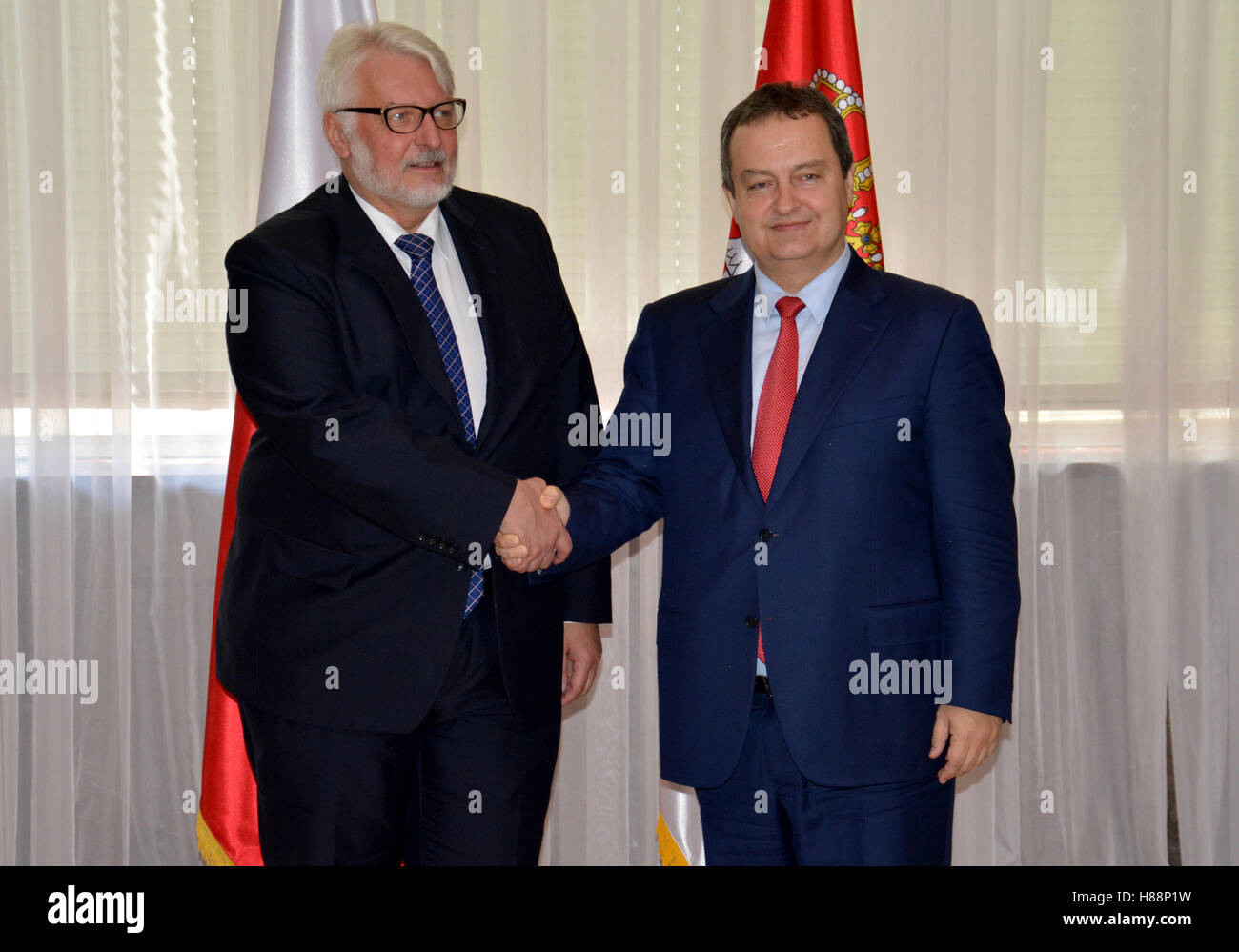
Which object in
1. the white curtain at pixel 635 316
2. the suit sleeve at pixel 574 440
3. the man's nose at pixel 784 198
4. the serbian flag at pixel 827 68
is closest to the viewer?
the man's nose at pixel 784 198

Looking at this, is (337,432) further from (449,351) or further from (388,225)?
(388,225)

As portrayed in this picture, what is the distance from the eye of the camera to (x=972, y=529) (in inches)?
88.5

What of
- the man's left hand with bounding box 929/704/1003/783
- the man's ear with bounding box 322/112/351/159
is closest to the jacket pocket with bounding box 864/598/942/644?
the man's left hand with bounding box 929/704/1003/783

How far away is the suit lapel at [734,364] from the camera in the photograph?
235 centimetres

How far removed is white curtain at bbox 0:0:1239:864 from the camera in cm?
404

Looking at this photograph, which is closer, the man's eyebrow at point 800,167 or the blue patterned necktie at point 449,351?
the man's eyebrow at point 800,167

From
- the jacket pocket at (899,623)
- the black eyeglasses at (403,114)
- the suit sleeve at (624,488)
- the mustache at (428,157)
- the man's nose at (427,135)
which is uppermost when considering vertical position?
the black eyeglasses at (403,114)

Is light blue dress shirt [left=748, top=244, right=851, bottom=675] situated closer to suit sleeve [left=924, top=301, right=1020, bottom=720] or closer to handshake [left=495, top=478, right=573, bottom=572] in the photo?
suit sleeve [left=924, top=301, right=1020, bottom=720]

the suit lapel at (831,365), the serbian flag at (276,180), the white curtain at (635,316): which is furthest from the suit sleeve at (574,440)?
the white curtain at (635,316)

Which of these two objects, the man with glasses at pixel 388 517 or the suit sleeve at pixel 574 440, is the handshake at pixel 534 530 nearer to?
the man with glasses at pixel 388 517

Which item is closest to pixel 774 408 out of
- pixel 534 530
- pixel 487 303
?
pixel 534 530

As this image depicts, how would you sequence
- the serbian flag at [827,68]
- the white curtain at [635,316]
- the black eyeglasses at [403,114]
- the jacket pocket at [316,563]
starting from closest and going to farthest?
the jacket pocket at [316,563], the black eyeglasses at [403,114], the serbian flag at [827,68], the white curtain at [635,316]

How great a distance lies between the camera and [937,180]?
4148 millimetres

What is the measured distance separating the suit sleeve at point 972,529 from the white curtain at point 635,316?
196 cm
